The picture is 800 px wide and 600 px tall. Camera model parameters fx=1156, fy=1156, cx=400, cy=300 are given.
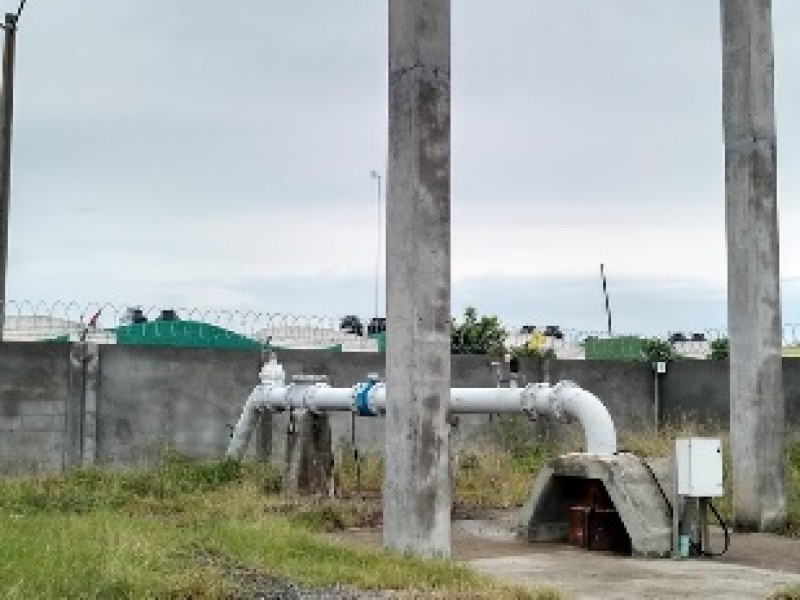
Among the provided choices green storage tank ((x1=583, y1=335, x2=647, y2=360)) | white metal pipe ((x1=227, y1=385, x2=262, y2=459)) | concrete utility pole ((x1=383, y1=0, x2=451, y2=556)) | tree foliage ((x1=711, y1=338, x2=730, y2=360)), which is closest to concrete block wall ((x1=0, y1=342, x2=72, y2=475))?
white metal pipe ((x1=227, y1=385, x2=262, y2=459))

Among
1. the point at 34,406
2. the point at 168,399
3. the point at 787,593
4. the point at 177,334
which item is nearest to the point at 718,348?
the point at 177,334

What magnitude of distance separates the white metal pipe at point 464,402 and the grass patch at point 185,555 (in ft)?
6.22

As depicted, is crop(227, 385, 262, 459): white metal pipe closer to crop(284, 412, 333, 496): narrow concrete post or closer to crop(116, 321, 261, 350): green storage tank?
crop(284, 412, 333, 496): narrow concrete post

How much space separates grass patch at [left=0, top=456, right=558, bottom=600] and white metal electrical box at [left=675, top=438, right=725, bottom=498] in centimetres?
307

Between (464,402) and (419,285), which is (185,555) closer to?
(419,285)

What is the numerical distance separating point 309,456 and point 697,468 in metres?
5.50

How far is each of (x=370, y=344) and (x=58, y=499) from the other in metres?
20.4

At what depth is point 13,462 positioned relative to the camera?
580 inches

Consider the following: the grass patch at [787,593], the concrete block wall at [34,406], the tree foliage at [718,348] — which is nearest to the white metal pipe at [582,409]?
the grass patch at [787,593]

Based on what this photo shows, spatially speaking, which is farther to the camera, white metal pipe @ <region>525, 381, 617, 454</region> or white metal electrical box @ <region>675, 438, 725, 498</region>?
white metal pipe @ <region>525, 381, 617, 454</region>

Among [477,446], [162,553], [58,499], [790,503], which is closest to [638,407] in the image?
[477,446]

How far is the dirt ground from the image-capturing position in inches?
313

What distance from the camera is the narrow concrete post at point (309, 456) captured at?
13.9 metres

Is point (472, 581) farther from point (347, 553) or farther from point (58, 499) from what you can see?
point (58, 499)
